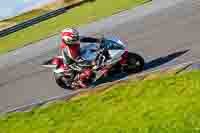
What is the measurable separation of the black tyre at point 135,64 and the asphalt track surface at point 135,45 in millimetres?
377

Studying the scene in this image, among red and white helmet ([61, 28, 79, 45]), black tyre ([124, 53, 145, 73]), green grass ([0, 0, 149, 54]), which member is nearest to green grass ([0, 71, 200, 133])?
black tyre ([124, 53, 145, 73])

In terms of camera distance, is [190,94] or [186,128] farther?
[190,94]

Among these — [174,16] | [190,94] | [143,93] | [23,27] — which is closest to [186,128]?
[190,94]

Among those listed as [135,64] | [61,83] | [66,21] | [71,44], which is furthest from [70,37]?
[66,21]

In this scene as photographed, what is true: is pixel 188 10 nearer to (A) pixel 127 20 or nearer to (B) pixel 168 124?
(A) pixel 127 20

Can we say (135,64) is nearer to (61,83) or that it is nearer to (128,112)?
(61,83)

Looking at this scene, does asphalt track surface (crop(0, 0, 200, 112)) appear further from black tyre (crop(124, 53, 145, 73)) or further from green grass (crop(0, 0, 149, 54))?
green grass (crop(0, 0, 149, 54))

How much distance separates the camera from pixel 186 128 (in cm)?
1030

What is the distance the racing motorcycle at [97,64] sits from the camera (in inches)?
636

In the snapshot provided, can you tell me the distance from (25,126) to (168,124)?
167 inches

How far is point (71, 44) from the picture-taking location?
16125mm

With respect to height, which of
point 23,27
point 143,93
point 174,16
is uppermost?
point 143,93

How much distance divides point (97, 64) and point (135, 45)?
12.1ft

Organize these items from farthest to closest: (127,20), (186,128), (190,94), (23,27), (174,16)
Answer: (23,27) → (127,20) → (174,16) → (190,94) → (186,128)
